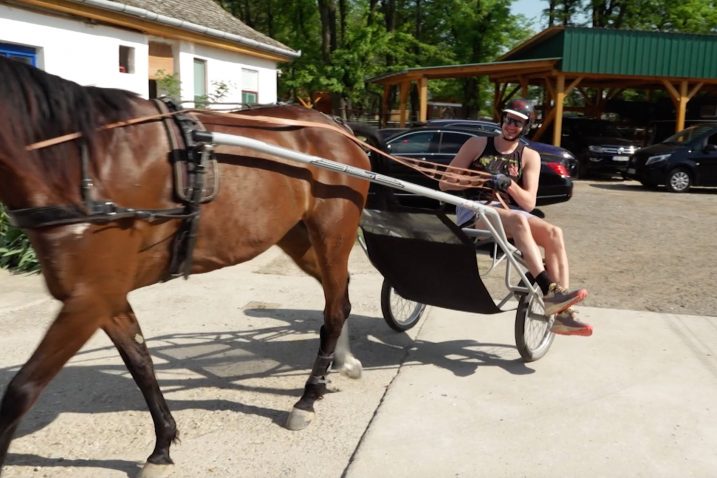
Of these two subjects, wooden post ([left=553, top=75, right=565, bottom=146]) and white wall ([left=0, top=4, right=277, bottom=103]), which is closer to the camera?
white wall ([left=0, top=4, right=277, bottom=103])

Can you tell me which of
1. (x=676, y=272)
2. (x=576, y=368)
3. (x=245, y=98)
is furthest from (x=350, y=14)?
(x=576, y=368)

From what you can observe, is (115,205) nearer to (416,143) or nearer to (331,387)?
(331,387)

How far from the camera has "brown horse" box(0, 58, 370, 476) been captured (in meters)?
2.76

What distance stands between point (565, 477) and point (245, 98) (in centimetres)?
1502

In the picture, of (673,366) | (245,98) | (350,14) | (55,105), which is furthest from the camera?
(350,14)

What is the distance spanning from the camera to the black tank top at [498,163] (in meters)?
4.89

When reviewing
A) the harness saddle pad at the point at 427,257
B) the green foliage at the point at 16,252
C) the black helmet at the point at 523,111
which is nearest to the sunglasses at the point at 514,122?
the black helmet at the point at 523,111

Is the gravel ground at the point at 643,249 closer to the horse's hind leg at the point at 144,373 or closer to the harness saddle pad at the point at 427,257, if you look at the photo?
the harness saddle pad at the point at 427,257

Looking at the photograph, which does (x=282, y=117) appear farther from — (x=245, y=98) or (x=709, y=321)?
(x=245, y=98)

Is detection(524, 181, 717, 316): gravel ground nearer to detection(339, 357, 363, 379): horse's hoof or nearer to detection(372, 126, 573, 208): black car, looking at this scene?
detection(372, 126, 573, 208): black car

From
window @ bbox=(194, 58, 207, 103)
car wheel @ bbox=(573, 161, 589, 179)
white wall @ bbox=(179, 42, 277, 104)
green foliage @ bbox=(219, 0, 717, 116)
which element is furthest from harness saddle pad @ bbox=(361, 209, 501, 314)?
green foliage @ bbox=(219, 0, 717, 116)

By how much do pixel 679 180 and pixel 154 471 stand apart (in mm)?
17071

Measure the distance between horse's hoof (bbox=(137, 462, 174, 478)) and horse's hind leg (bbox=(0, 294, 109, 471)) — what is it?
2.15ft

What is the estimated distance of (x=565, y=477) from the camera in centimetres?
332
